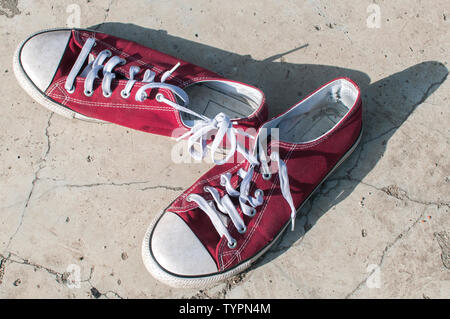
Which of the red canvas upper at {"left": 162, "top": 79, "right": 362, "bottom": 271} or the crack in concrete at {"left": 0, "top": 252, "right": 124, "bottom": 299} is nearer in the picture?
the red canvas upper at {"left": 162, "top": 79, "right": 362, "bottom": 271}

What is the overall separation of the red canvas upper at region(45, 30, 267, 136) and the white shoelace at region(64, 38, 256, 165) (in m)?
0.02

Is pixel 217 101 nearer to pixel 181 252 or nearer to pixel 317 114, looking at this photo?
pixel 317 114

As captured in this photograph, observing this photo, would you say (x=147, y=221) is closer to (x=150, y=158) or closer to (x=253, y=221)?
(x=150, y=158)

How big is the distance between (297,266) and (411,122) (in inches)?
33.5

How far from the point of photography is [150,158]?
201 cm

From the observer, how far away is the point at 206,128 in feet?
5.80

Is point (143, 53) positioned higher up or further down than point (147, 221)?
higher up

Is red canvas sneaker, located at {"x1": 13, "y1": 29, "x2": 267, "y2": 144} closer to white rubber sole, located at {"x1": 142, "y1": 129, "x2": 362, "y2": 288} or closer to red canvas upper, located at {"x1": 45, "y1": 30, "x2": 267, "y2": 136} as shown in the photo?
red canvas upper, located at {"x1": 45, "y1": 30, "x2": 267, "y2": 136}

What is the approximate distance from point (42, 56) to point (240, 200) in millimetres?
1098

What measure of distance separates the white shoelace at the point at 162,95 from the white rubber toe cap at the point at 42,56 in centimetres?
9

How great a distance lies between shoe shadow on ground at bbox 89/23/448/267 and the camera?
1.94 metres

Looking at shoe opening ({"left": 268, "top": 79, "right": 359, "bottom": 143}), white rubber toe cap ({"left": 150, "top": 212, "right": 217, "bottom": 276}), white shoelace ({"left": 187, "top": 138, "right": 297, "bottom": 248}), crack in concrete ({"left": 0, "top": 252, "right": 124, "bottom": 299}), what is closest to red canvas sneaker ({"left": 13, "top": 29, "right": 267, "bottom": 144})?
shoe opening ({"left": 268, "top": 79, "right": 359, "bottom": 143})

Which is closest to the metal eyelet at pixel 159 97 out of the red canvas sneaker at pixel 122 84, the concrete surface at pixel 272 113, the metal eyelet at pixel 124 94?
the red canvas sneaker at pixel 122 84
